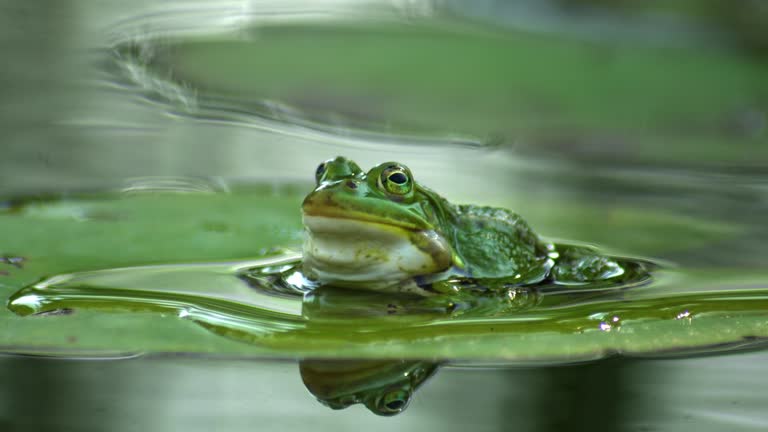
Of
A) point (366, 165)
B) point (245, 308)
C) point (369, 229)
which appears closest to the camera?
point (245, 308)

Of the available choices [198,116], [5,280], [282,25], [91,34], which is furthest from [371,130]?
[5,280]

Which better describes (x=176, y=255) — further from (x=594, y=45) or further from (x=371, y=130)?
(x=594, y=45)

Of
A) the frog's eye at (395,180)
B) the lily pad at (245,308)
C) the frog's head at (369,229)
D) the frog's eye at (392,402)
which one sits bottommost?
the frog's eye at (392,402)

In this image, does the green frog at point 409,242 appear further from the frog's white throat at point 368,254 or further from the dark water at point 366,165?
the dark water at point 366,165

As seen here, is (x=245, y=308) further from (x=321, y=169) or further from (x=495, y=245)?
(x=495, y=245)

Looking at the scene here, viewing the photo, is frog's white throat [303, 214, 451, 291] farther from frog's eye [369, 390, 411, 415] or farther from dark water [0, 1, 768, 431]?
frog's eye [369, 390, 411, 415]

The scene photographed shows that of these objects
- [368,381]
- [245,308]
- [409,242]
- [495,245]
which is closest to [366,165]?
[495,245]

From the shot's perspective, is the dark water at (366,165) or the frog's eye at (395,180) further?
the frog's eye at (395,180)

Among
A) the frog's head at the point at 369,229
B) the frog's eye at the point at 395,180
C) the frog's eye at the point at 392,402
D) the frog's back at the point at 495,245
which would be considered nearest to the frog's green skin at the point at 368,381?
the frog's eye at the point at 392,402
